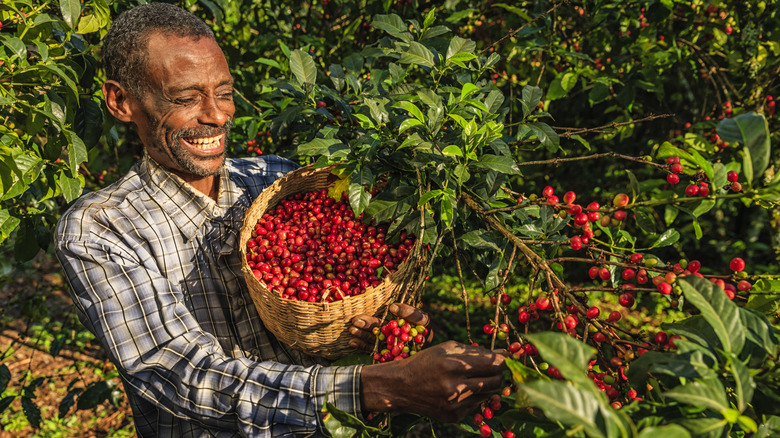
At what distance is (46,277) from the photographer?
5.18 metres

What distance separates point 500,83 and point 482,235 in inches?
118

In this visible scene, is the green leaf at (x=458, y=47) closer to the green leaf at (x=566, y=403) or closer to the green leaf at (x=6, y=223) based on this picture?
the green leaf at (x=566, y=403)

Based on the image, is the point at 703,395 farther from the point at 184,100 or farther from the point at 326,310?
the point at 184,100

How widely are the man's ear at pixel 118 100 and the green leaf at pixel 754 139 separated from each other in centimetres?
187

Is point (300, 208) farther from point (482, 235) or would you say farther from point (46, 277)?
point (46, 277)

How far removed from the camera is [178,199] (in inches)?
76.5

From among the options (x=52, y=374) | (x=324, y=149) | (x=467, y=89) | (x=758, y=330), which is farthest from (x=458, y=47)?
(x=52, y=374)

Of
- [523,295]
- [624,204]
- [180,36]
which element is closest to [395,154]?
[624,204]

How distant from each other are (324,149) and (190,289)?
2.43 ft

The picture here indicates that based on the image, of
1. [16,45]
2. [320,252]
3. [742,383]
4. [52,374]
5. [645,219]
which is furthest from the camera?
[52,374]

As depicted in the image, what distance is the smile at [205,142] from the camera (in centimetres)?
191

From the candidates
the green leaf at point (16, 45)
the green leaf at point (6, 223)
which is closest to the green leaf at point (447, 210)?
the green leaf at point (16, 45)

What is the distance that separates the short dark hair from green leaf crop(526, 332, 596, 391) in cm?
161

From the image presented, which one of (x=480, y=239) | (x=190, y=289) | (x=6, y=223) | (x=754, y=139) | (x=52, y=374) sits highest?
(x=754, y=139)
